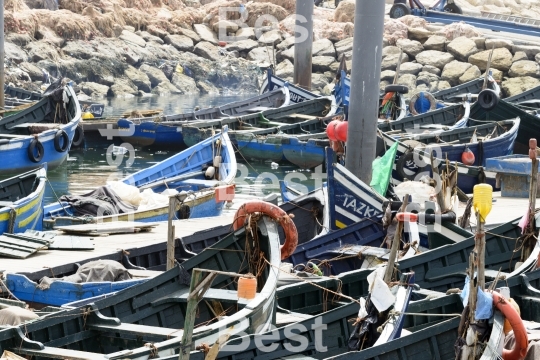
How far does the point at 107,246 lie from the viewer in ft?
54.3

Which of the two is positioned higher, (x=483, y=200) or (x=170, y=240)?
(x=483, y=200)

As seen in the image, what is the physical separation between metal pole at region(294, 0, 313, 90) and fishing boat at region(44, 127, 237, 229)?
12.1m

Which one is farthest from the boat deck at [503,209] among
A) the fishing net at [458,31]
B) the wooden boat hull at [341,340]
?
the fishing net at [458,31]

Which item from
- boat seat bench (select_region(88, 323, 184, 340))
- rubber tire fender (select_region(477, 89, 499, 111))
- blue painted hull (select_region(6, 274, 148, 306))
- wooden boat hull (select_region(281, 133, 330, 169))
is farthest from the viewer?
rubber tire fender (select_region(477, 89, 499, 111))

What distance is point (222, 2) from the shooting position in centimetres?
6334

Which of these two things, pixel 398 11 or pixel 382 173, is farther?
pixel 398 11

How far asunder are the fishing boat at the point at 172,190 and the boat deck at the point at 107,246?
26.0 inches

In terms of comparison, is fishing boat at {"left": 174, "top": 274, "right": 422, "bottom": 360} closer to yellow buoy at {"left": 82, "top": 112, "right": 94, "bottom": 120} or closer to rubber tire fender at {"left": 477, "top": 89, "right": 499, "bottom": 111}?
rubber tire fender at {"left": 477, "top": 89, "right": 499, "bottom": 111}

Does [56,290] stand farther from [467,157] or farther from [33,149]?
[467,157]

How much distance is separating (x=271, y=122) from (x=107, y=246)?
17.2m

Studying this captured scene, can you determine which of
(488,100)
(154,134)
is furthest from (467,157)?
(154,134)

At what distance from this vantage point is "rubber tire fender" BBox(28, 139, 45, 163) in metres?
26.9

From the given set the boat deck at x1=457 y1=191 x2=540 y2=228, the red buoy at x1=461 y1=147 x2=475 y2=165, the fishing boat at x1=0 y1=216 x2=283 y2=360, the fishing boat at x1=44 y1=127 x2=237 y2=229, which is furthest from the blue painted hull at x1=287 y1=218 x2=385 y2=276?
the red buoy at x1=461 y1=147 x2=475 y2=165

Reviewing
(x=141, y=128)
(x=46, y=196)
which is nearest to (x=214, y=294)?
(x=46, y=196)
